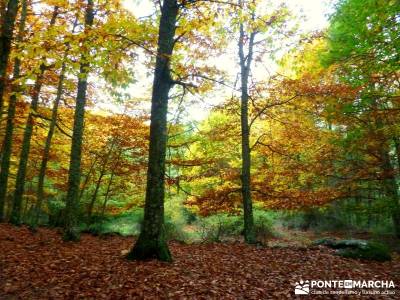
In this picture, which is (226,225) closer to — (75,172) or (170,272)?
(75,172)

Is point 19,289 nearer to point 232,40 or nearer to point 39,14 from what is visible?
point 232,40

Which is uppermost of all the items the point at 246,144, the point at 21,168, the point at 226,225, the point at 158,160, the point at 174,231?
the point at 246,144

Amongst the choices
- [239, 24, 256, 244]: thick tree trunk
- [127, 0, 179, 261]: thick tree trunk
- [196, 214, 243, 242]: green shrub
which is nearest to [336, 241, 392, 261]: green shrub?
[239, 24, 256, 244]: thick tree trunk

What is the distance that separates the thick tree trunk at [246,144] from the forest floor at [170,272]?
2.32 m

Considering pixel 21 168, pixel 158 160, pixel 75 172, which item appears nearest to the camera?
pixel 158 160

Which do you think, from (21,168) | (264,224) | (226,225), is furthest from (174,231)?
(21,168)

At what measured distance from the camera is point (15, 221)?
13453 mm

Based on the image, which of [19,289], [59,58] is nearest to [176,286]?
[19,289]

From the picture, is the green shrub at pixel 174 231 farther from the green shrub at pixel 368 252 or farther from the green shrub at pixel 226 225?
the green shrub at pixel 368 252

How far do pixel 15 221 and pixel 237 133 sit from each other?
9.86 metres

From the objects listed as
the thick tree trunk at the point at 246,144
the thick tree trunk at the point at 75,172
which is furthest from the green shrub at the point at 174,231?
the thick tree trunk at the point at 75,172

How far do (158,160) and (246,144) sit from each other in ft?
17.5

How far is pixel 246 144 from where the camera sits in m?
12.3

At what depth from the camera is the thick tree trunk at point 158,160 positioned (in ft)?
24.5
